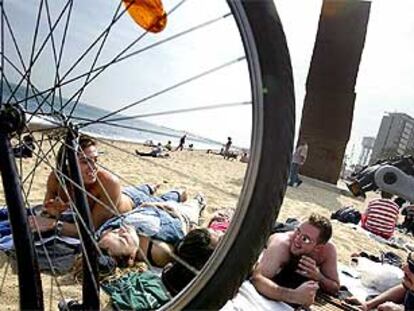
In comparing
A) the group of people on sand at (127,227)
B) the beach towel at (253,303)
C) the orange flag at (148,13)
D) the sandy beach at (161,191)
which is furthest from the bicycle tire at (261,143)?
the beach towel at (253,303)

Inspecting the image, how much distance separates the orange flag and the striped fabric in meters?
4.15

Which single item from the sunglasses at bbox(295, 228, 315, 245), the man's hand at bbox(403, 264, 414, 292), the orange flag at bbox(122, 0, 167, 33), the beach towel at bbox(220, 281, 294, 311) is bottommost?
the beach towel at bbox(220, 281, 294, 311)

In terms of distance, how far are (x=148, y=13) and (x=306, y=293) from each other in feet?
5.72

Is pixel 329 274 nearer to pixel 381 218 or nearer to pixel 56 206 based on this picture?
pixel 56 206

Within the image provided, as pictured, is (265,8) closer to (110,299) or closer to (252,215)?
(252,215)

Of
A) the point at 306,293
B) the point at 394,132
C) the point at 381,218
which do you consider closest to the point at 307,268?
the point at 306,293

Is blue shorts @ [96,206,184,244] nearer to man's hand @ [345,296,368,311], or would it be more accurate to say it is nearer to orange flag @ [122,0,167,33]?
man's hand @ [345,296,368,311]

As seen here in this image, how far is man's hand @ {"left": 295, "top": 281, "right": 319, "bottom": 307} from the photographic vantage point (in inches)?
95.6

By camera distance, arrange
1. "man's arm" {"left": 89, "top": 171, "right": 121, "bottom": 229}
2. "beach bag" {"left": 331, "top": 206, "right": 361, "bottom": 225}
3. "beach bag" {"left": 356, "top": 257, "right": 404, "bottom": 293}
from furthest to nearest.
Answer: "beach bag" {"left": 331, "top": 206, "right": 361, "bottom": 225}, "beach bag" {"left": 356, "top": 257, "right": 404, "bottom": 293}, "man's arm" {"left": 89, "top": 171, "right": 121, "bottom": 229}

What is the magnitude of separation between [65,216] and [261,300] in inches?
54.6

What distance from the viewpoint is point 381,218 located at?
5289 mm

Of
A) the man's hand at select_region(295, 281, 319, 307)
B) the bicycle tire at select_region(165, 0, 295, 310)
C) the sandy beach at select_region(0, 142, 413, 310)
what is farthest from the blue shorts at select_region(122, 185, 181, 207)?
the bicycle tire at select_region(165, 0, 295, 310)

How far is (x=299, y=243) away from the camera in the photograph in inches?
103

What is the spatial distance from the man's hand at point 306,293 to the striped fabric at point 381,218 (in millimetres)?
3025
